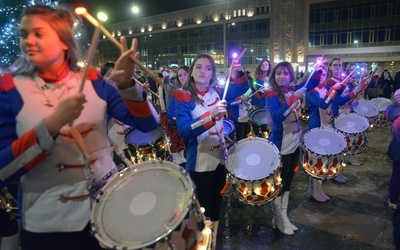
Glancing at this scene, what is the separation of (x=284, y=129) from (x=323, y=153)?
2.54ft

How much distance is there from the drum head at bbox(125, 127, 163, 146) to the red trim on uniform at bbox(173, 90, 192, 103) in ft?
4.66

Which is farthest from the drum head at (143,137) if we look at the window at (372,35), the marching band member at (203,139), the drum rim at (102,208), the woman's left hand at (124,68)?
the window at (372,35)

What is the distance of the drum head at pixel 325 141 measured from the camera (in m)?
4.19

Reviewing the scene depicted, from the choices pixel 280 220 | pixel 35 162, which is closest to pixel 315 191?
pixel 280 220

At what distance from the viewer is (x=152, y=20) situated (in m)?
65.2

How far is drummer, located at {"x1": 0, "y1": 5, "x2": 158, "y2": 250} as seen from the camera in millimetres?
1404

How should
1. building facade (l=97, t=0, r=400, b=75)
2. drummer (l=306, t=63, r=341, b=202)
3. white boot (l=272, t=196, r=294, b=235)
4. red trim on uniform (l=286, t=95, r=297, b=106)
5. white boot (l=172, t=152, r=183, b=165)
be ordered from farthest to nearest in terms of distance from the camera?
building facade (l=97, t=0, r=400, b=75), white boot (l=172, t=152, r=183, b=165), drummer (l=306, t=63, r=341, b=202), white boot (l=272, t=196, r=294, b=235), red trim on uniform (l=286, t=95, r=297, b=106)

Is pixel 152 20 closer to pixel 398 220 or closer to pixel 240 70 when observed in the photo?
pixel 240 70

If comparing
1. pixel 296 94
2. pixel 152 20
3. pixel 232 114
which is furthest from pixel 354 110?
pixel 152 20

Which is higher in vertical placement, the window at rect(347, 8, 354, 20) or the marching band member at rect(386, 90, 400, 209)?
the window at rect(347, 8, 354, 20)

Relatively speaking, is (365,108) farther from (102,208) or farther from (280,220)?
(102,208)

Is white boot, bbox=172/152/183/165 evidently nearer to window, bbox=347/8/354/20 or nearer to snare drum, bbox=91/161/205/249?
snare drum, bbox=91/161/205/249

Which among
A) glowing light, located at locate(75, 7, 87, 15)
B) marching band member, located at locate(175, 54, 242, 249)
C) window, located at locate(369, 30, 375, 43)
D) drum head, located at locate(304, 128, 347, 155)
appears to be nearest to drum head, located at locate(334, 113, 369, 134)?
drum head, located at locate(304, 128, 347, 155)

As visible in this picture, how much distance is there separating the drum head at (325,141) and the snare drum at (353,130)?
3.91 feet
